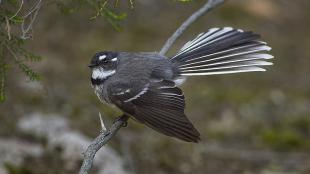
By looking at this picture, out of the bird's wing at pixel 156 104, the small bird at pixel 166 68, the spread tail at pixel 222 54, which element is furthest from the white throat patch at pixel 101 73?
the spread tail at pixel 222 54

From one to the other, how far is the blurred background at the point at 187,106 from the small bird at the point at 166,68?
808 millimetres

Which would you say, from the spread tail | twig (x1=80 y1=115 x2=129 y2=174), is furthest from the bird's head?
twig (x1=80 y1=115 x2=129 y2=174)

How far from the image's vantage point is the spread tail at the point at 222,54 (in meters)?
5.91

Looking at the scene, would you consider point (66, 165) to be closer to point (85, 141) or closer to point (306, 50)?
point (85, 141)

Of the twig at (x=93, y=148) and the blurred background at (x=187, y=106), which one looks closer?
the twig at (x=93, y=148)

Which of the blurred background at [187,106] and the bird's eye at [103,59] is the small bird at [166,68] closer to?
the bird's eye at [103,59]

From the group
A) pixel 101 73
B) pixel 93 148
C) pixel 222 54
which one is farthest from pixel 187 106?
pixel 93 148

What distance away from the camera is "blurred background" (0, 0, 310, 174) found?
765cm

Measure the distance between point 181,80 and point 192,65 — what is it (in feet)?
0.61

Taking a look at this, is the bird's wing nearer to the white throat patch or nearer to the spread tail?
the white throat patch

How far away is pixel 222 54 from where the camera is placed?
20.1 ft

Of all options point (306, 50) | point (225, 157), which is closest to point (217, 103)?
point (225, 157)

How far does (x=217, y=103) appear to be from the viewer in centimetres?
951

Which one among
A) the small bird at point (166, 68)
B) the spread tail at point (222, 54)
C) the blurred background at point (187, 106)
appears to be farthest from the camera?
the blurred background at point (187, 106)
